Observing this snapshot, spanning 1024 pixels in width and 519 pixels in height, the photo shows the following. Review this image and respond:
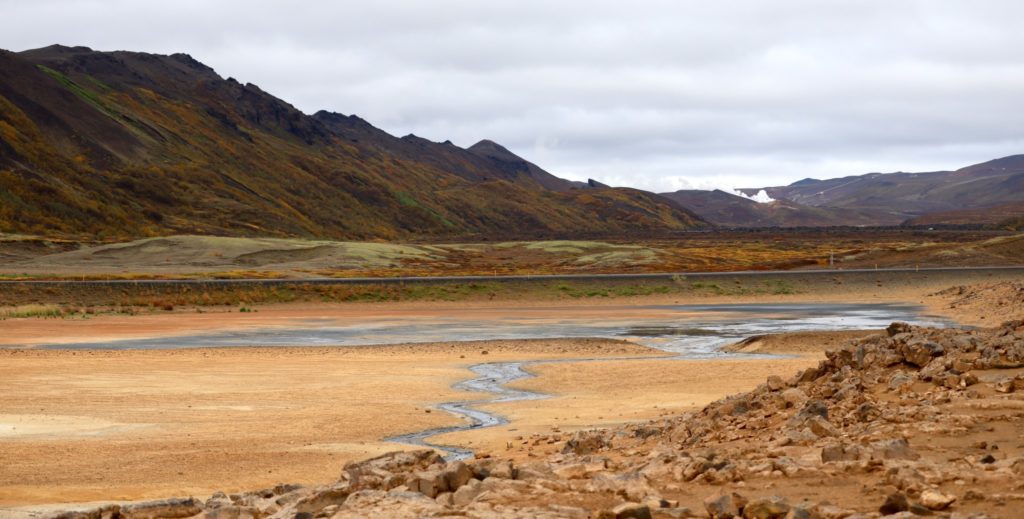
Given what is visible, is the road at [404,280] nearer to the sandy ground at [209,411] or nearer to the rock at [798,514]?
the sandy ground at [209,411]

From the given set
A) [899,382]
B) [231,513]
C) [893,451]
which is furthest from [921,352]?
[231,513]

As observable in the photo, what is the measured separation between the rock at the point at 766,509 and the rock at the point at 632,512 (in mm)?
702

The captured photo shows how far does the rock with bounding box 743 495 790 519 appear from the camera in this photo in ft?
25.6

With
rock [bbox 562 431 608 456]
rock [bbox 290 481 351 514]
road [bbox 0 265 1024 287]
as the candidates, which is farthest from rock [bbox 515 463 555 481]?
road [bbox 0 265 1024 287]

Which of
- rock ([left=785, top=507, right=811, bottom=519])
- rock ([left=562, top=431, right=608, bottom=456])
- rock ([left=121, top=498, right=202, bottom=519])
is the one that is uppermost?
rock ([left=785, top=507, right=811, bottom=519])

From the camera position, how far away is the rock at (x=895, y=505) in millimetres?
7759

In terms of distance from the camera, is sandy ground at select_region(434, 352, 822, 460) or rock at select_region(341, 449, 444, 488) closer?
rock at select_region(341, 449, 444, 488)

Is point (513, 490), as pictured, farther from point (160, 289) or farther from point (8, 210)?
point (8, 210)

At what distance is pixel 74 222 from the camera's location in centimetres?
11656

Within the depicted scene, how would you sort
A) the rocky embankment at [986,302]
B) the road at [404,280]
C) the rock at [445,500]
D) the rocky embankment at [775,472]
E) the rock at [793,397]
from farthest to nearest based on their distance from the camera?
the road at [404,280], the rocky embankment at [986,302], the rock at [793,397], the rock at [445,500], the rocky embankment at [775,472]

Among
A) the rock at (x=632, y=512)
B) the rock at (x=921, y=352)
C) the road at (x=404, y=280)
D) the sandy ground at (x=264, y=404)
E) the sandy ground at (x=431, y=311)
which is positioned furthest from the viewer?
the road at (x=404, y=280)

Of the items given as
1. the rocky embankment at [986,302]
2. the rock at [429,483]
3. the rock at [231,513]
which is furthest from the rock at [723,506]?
the rocky embankment at [986,302]

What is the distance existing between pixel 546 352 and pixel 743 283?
31.1m

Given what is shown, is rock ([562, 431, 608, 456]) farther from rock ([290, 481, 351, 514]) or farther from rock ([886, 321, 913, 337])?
rock ([886, 321, 913, 337])
